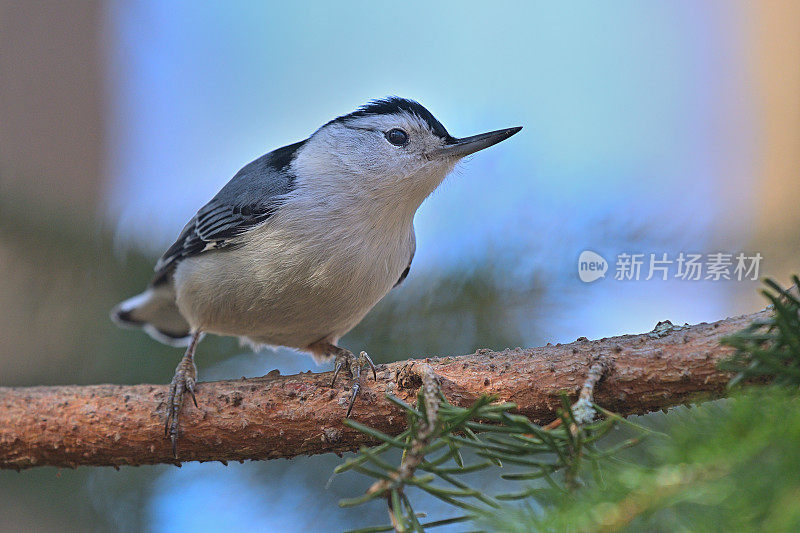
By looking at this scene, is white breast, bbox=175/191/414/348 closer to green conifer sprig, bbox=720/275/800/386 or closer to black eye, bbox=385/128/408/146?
black eye, bbox=385/128/408/146

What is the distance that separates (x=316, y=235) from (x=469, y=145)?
531 millimetres

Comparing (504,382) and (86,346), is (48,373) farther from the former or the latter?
(504,382)

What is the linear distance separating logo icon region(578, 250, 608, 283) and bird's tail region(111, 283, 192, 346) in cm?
132

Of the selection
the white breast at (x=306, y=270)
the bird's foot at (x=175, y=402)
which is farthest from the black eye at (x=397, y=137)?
the bird's foot at (x=175, y=402)

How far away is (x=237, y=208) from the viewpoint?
2.04 metres

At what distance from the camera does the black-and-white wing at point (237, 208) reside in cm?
197

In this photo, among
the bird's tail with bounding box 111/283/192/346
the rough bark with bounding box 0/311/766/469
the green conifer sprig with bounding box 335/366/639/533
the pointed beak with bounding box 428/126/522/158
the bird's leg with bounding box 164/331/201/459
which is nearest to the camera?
the green conifer sprig with bounding box 335/366/639/533

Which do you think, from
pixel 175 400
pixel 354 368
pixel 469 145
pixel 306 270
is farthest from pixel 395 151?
pixel 175 400

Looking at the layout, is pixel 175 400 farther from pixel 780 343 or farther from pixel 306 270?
pixel 780 343

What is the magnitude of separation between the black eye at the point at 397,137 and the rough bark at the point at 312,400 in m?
0.80

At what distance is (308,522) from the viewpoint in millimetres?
1831

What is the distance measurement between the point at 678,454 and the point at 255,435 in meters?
1.08

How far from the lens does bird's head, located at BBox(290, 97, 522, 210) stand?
1.94 metres

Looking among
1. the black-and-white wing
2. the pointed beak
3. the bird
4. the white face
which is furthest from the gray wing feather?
the black-and-white wing
